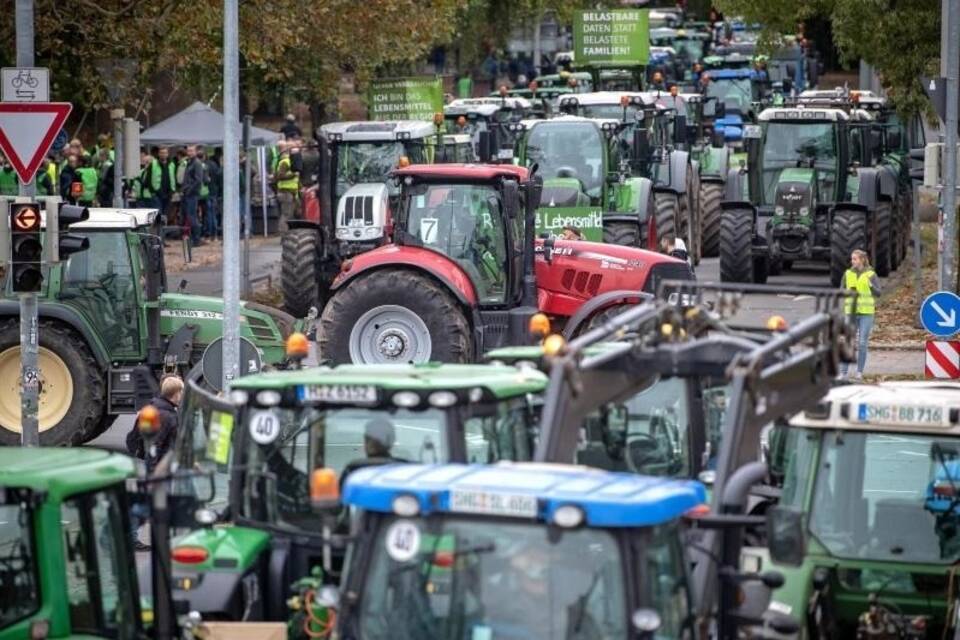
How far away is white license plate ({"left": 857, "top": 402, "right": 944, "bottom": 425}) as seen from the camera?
11.8m

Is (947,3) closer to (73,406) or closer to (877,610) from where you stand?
(73,406)

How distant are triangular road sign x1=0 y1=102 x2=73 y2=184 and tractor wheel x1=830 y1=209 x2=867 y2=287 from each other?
1604cm

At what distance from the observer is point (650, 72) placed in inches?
2239

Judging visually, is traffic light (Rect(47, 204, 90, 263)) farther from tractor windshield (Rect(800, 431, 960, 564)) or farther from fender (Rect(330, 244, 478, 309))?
tractor windshield (Rect(800, 431, 960, 564))

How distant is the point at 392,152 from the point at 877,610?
63.6 feet

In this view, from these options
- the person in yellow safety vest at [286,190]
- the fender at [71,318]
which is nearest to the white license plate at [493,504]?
the fender at [71,318]

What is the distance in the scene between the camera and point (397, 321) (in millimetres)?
22672

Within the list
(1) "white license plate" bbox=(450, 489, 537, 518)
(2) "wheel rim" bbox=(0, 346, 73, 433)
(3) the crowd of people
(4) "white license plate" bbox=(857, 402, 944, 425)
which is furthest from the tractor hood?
(1) "white license plate" bbox=(450, 489, 537, 518)

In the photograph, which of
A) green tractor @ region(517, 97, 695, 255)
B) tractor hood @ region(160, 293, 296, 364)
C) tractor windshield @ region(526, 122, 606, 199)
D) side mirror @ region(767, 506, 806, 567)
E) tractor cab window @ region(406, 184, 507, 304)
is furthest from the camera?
tractor windshield @ region(526, 122, 606, 199)

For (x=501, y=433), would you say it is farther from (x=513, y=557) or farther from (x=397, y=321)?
(x=397, y=321)

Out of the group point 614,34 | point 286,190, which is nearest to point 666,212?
point 286,190

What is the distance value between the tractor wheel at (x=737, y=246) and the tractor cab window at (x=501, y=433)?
822 inches

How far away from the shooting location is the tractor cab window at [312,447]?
37.1 feet

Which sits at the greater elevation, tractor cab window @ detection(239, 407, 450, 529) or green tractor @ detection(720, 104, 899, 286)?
green tractor @ detection(720, 104, 899, 286)
